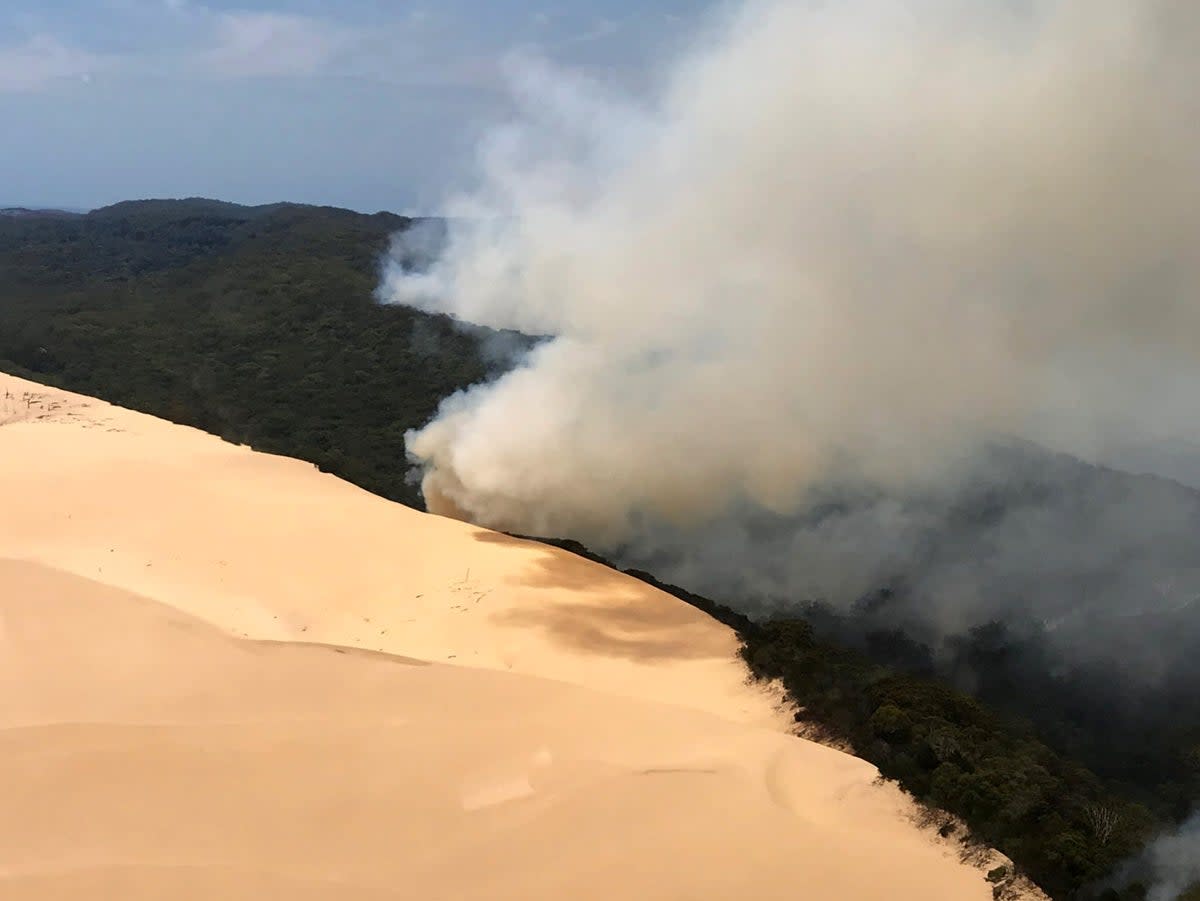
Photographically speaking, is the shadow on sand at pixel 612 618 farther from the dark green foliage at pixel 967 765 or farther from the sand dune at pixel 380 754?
the dark green foliage at pixel 967 765

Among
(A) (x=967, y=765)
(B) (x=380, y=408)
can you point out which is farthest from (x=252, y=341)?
(A) (x=967, y=765)

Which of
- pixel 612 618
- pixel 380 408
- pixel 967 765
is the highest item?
pixel 380 408

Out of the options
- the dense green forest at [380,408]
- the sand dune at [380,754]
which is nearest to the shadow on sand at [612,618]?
the sand dune at [380,754]

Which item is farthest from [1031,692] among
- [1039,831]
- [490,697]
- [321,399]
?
[321,399]

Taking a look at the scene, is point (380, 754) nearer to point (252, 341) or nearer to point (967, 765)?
point (967, 765)

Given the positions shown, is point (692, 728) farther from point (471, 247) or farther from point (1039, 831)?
point (471, 247)
